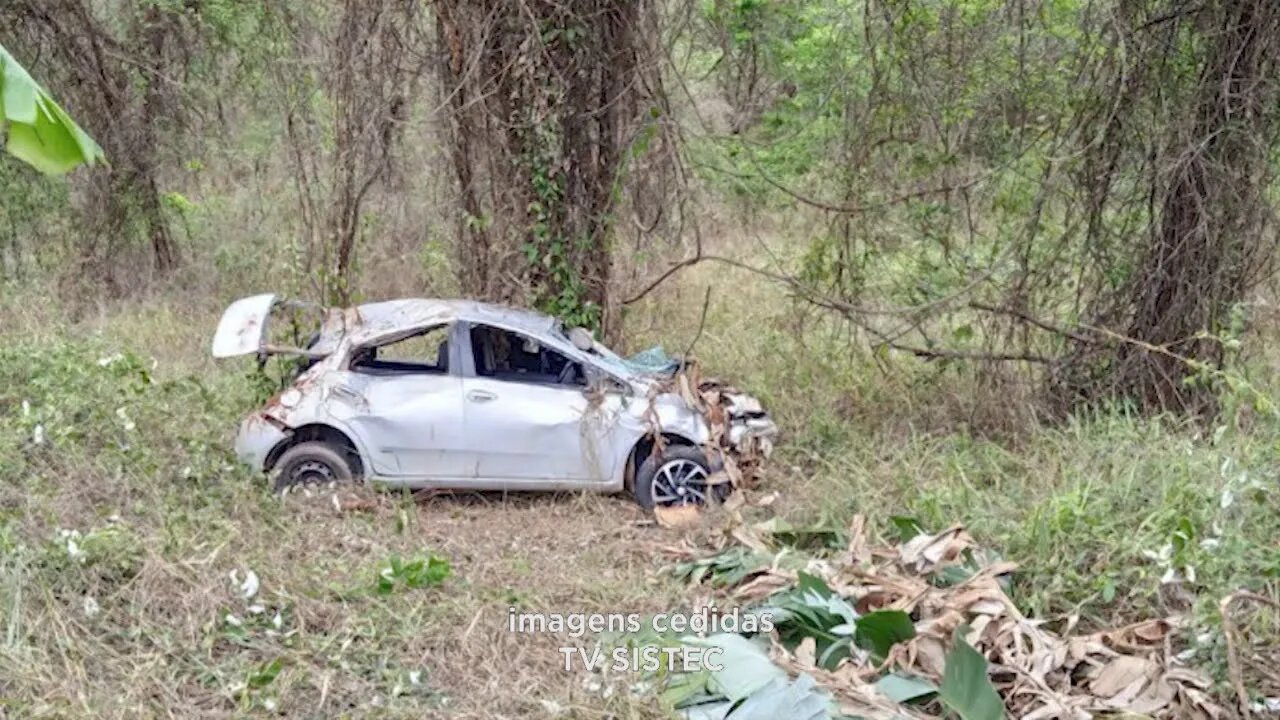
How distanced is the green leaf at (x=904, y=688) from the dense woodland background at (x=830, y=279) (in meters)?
1.12

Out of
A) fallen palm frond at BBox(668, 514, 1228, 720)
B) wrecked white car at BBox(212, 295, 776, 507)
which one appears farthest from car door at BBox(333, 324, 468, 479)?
fallen palm frond at BBox(668, 514, 1228, 720)

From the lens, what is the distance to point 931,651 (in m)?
4.40

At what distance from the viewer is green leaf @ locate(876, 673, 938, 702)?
4.20 metres

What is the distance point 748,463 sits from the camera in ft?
23.1

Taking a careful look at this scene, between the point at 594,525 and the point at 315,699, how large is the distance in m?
2.56

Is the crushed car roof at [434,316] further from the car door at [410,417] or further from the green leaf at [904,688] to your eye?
the green leaf at [904,688]

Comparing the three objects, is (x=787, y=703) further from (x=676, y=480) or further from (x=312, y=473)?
(x=312, y=473)

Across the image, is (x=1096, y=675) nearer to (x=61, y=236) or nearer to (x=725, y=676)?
(x=725, y=676)

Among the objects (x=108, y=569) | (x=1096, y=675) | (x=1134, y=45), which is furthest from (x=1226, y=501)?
(x=108, y=569)

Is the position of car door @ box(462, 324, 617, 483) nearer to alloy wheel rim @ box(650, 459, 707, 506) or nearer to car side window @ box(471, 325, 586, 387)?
car side window @ box(471, 325, 586, 387)

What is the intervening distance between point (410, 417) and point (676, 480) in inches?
74.2

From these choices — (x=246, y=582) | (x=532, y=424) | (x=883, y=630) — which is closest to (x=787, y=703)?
(x=883, y=630)

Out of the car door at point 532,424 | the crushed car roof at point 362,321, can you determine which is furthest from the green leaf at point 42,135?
the car door at point 532,424

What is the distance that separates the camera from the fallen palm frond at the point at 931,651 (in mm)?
4102
